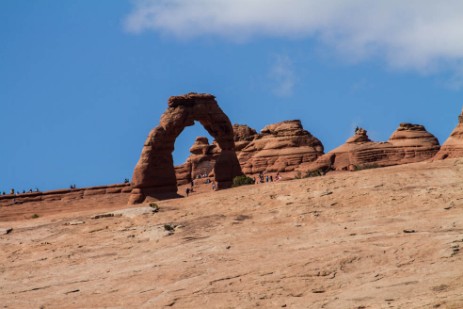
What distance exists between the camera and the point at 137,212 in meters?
26.9

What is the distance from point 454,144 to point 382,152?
14658 millimetres

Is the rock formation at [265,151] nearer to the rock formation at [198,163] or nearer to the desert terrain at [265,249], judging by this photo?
the rock formation at [198,163]

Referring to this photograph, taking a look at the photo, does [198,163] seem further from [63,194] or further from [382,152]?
[382,152]

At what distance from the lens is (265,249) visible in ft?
57.5

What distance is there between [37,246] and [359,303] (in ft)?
48.5

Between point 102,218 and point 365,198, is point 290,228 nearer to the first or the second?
point 365,198

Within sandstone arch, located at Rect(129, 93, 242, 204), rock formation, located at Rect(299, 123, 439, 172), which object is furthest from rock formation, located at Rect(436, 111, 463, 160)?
rock formation, located at Rect(299, 123, 439, 172)

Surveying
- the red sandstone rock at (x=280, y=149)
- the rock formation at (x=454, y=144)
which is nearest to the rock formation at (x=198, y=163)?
the red sandstone rock at (x=280, y=149)

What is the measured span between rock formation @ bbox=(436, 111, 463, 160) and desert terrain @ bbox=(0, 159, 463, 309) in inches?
492

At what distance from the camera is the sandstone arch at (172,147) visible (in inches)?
1662

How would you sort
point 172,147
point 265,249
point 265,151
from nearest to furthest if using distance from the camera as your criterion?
point 265,249 < point 172,147 < point 265,151

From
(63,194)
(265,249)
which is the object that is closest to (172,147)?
(63,194)

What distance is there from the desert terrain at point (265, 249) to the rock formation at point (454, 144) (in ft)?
41.0

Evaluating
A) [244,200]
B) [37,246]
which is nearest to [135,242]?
[37,246]
